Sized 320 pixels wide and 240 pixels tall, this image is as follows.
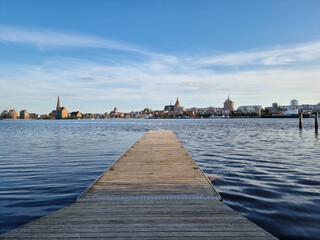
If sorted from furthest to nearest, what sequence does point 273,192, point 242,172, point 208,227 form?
point 242,172 → point 273,192 → point 208,227

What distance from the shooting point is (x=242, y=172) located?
37.2 ft

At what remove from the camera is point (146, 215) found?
4746 millimetres

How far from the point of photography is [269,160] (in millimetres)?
14227

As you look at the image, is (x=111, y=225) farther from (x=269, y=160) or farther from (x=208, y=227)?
(x=269, y=160)

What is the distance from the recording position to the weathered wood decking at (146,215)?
13.0ft

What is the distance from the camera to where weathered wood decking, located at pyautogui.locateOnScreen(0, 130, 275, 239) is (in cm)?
397

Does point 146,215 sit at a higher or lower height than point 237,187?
higher

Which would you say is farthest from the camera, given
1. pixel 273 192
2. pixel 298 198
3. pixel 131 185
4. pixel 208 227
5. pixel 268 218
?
pixel 273 192

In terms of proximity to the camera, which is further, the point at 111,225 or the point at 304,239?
the point at 304,239

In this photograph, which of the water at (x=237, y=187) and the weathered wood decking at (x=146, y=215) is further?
the water at (x=237, y=187)

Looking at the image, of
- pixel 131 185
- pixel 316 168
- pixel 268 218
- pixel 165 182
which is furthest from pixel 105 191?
pixel 316 168

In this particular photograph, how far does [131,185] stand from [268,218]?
3.75 meters

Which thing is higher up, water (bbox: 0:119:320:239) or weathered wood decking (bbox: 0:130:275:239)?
weathered wood decking (bbox: 0:130:275:239)

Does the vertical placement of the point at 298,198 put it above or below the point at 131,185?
below
